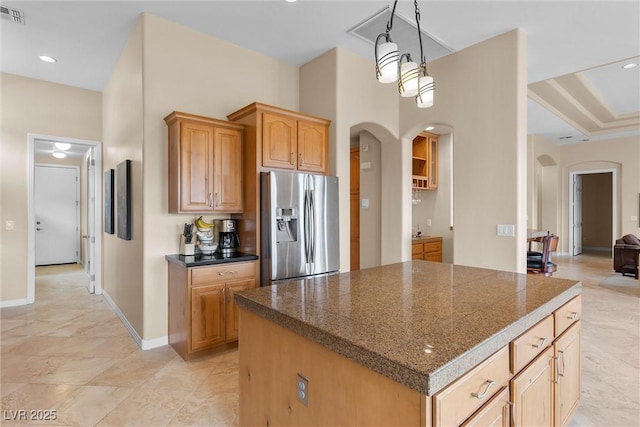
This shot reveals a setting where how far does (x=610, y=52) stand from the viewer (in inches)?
152

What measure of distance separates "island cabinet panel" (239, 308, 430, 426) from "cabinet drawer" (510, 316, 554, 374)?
58cm

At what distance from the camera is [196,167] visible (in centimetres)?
318

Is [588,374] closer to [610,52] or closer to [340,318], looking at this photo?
[340,318]

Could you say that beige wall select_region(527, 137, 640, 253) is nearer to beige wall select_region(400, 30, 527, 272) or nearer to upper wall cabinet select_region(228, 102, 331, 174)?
beige wall select_region(400, 30, 527, 272)

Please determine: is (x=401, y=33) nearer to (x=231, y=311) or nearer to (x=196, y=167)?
(x=196, y=167)

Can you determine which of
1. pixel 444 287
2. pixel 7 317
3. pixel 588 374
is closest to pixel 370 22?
pixel 444 287

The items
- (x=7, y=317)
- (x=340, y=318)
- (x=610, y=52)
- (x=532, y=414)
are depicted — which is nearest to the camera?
(x=340, y=318)

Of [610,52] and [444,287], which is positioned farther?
[610,52]

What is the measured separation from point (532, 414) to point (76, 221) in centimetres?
954

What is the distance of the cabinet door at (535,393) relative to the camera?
1335mm

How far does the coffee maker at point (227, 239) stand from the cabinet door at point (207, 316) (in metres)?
0.46

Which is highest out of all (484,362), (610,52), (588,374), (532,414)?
(610,52)

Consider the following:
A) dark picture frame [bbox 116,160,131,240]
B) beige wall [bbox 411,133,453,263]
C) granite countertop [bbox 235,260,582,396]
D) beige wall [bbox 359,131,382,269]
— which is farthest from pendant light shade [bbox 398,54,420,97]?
beige wall [bbox 411,133,453,263]

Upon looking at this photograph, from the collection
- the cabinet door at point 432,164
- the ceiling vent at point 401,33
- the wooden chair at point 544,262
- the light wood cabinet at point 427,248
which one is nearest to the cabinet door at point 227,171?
the ceiling vent at point 401,33
